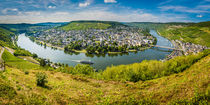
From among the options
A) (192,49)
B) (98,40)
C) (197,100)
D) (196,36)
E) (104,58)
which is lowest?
(104,58)

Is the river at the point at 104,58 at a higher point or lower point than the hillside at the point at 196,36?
lower

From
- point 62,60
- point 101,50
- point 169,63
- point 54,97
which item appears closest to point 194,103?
point 54,97

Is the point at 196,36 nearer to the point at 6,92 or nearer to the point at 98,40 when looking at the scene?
the point at 98,40

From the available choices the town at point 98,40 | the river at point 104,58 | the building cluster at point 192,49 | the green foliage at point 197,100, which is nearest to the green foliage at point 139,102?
the green foliage at point 197,100

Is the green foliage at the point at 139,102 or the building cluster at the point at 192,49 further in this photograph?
the building cluster at the point at 192,49

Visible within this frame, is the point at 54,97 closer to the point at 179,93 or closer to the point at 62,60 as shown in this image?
the point at 179,93

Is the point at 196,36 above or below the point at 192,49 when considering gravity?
above

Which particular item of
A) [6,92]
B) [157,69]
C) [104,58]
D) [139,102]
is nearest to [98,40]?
[104,58]

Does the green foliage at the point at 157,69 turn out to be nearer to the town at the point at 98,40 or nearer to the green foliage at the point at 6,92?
the green foliage at the point at 6,92

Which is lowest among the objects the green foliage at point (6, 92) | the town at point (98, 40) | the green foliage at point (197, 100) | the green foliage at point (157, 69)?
the green foliage at point (157, 69)

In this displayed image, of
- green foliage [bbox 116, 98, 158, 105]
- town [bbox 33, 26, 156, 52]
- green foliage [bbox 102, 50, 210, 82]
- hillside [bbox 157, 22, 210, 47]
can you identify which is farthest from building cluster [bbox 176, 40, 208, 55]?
green foliage [bbox 116, 98, 158, 105]

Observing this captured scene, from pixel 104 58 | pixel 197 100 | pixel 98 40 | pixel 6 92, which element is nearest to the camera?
pixel 6 92

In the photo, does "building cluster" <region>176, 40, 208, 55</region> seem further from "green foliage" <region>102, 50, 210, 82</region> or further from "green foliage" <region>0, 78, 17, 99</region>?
"green foliage" <region>0, 78, 17, 99</region>
